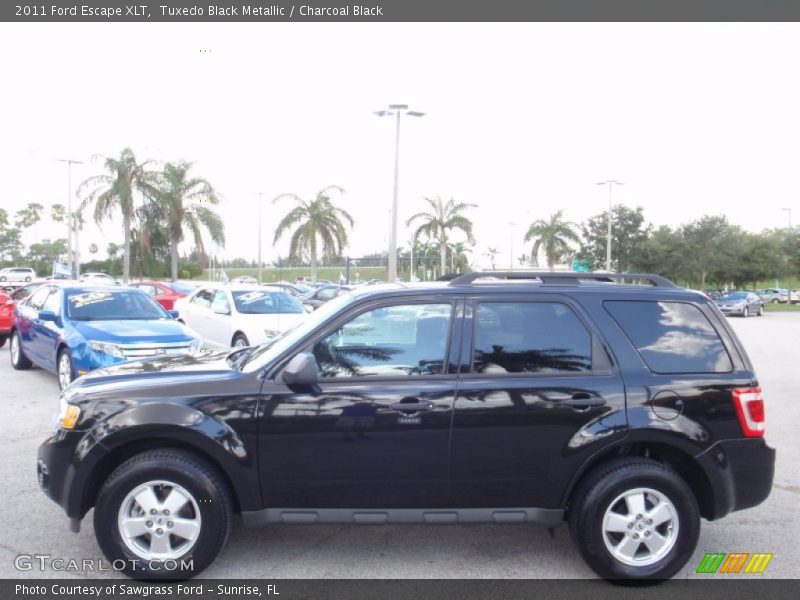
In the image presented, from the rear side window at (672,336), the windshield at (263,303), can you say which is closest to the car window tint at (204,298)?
the windshield at (263,303)

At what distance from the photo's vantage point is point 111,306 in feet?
32.6

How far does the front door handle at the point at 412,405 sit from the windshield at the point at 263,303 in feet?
32.1

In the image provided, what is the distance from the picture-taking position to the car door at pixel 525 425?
3.91m

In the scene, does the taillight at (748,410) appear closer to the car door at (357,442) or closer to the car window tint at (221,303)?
the car door at (357,442)

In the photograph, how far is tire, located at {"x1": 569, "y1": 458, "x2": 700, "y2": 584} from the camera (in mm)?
3904

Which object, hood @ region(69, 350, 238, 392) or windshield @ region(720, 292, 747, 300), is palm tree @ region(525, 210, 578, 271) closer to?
windshield @ region(720, 292, 747, 300)

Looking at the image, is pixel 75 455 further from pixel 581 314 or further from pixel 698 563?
pixel 698 563

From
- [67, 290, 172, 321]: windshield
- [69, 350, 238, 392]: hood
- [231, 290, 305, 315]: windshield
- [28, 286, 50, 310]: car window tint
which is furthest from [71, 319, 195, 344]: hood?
[69, 350, 238, 392]: hood

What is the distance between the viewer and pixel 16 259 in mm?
76500

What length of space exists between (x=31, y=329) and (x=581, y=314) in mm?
9601

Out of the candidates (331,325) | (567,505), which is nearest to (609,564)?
(567,505)

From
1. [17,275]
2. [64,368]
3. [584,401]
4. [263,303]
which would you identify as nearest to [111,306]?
[64,368]

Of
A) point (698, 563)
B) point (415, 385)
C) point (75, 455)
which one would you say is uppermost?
point (415, 385)

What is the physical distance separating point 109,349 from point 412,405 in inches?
235
